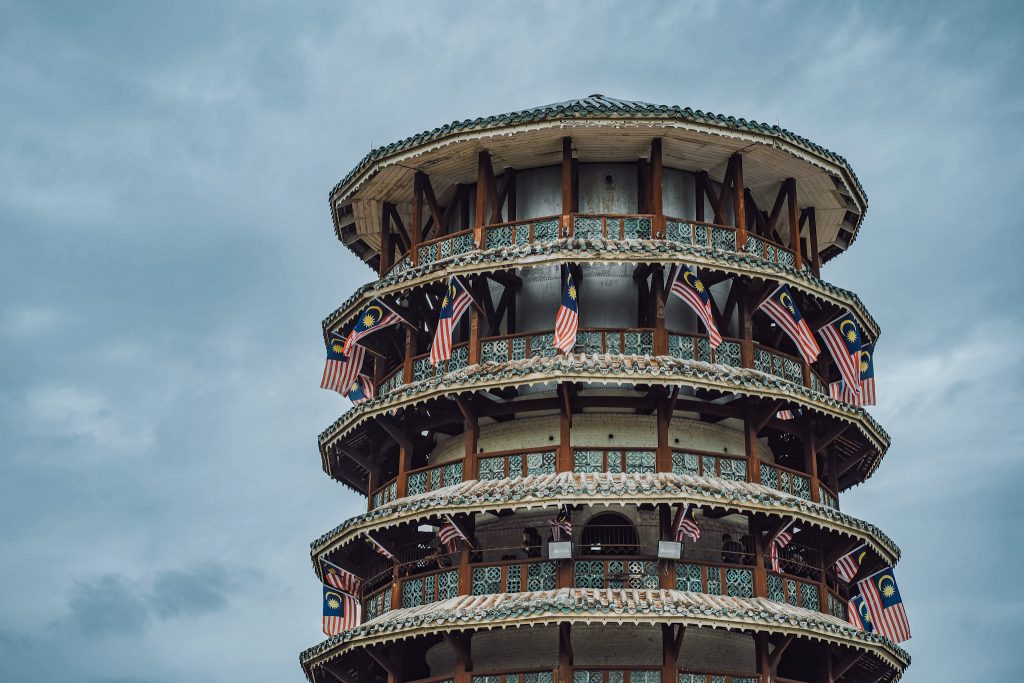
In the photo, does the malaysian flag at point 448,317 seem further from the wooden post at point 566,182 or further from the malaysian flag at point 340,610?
the malaysian flag at point 340,610

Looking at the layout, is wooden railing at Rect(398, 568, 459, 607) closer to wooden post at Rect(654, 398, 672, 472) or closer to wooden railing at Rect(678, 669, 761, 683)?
wooden post at Rect(654, 398, 672, 472)

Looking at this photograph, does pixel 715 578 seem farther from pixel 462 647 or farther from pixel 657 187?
pixel 657 187

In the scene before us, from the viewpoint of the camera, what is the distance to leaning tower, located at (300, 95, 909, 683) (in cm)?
4778

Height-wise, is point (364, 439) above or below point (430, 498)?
above

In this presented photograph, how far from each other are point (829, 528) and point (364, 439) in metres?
15.3

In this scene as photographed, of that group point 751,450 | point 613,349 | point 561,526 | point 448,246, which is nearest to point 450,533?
point 561,526

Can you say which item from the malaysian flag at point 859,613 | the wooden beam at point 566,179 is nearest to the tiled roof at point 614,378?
the wooden beam at point 566,179

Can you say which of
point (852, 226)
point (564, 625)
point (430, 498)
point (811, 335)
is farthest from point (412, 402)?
Answer: point (852, 226)

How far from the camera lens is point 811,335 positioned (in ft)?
173

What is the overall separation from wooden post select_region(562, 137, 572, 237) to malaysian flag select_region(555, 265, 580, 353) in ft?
5.27

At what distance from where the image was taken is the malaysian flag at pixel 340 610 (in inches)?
2138

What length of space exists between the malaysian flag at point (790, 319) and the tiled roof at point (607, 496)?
171 inches

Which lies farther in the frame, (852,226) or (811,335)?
(852,226)

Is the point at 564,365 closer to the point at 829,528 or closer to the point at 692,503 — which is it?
the point at 692,503
